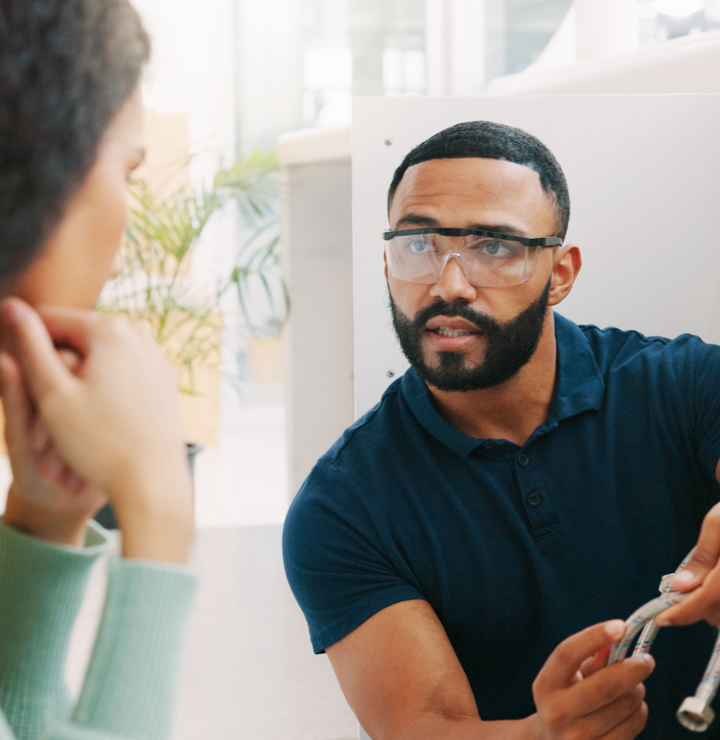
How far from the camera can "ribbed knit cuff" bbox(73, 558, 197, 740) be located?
1.38ft

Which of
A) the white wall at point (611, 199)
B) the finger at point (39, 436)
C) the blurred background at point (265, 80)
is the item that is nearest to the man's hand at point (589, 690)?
the finger at point (39, 436)

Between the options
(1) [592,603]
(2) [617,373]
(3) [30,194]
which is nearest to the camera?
(3) [30,194]

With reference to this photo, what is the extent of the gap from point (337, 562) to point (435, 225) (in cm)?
39

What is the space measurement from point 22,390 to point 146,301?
182cm

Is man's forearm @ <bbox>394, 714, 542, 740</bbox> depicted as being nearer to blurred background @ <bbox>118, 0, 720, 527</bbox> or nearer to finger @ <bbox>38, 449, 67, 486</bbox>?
finger @ <bbox>38, 449, 67, 486</bbox>

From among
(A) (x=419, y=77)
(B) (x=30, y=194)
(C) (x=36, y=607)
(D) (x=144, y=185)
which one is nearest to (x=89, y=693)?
(C) (x=36, y=607)

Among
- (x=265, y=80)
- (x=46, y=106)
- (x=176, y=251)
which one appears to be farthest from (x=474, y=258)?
(x=265, y=80)

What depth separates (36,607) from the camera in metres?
0.52

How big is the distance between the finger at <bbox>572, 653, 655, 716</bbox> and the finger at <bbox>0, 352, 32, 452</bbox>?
47 cm

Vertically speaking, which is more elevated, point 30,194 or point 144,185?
point 144,185

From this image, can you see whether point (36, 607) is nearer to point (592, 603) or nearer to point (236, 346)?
point (592, 603)

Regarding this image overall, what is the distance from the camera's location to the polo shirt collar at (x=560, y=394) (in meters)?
0.95

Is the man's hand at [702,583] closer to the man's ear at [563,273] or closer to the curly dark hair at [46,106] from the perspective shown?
the man's ear at [563,273]

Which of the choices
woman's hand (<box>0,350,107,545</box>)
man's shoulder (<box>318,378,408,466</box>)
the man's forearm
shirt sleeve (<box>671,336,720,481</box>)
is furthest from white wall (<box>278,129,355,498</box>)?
woman's hand (<box>0,350,107,545</box>)
